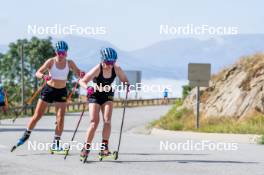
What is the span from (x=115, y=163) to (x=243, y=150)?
401 centimetres

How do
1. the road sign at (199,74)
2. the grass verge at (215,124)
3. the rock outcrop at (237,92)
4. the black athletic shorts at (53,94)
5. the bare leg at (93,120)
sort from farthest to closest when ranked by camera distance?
the rock outcrop at (237,92)
the road sign at (199,74)
the grass verge at (215,124)
the black athletic shorts at (53,94)
the bare leg at (93,120)

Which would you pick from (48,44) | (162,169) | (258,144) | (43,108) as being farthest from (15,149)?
(48,44)

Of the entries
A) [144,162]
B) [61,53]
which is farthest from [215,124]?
[144,162]

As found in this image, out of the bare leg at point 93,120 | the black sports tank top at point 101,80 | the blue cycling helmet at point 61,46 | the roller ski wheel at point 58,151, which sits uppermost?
the blue cycling helmet at point 61,46

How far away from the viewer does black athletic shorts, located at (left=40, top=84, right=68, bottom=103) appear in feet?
44.1

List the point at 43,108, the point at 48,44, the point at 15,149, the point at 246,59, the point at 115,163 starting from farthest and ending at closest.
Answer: the point at 48,44 < the point at 246,59 < the point at 15,149 < the point at 43,108 < the point at 115,163

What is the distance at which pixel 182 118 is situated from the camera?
26.8m

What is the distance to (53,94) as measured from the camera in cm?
1345

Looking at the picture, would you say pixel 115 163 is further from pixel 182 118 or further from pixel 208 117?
pixel 182 118

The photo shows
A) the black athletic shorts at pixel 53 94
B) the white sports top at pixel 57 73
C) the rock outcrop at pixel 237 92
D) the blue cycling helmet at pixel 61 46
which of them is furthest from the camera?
the rock outcrop at pixel 237 92

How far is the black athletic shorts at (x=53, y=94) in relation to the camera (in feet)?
44.1

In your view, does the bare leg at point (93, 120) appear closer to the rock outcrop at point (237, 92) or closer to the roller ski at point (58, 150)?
the roller ski at point (58, 150)

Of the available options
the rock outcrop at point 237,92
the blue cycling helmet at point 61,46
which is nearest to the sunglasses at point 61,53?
the blue cycling helmet at point 61,46

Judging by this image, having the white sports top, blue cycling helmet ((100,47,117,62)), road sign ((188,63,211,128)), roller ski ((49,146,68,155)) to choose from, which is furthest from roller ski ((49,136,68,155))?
road sign ((188,63,211,128))
